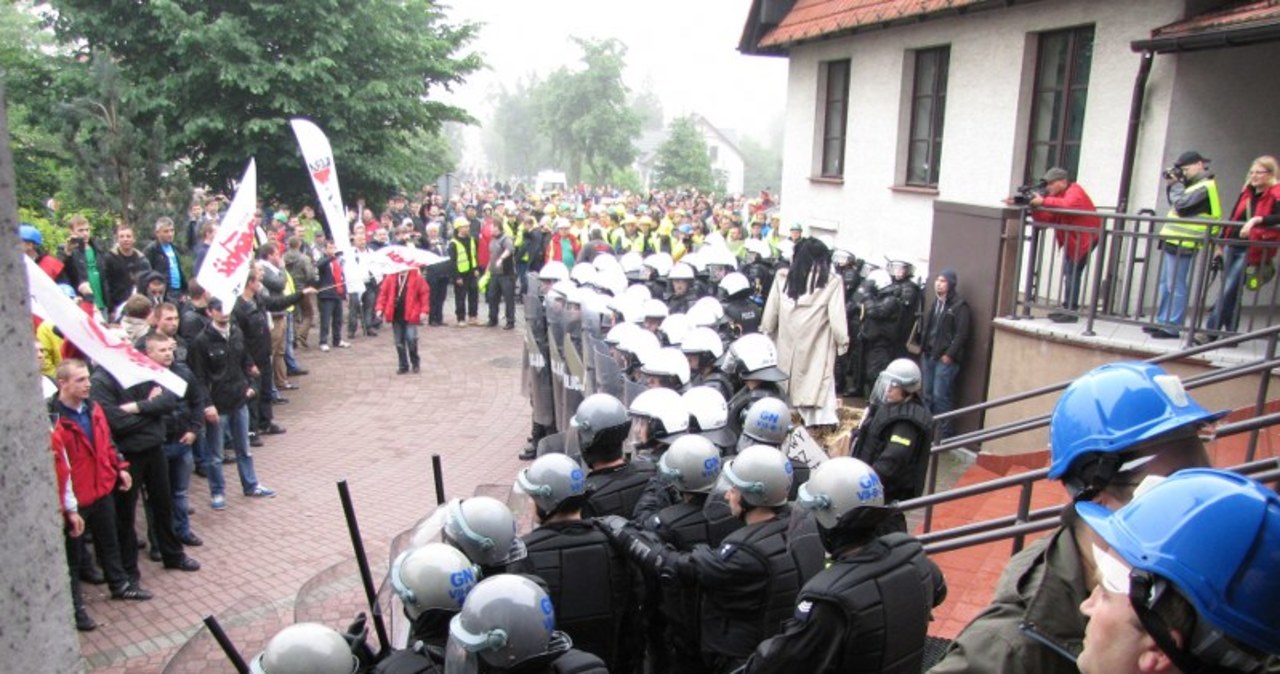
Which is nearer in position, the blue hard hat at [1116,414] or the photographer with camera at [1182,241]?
the blue hard hat at [1116,414]

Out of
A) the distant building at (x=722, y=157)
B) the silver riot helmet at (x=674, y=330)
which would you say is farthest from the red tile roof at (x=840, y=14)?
the distant building at (x=722, y=157)

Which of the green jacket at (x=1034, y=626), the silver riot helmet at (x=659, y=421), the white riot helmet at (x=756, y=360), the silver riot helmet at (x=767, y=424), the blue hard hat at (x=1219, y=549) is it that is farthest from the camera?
the white riot helmet at (x=756, y=360)

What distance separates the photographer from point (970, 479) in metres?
8.44

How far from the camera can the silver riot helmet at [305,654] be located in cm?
289

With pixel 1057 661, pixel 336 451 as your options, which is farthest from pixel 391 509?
pixel 1057 661

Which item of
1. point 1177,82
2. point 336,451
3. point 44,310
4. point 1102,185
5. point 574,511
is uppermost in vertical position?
point 1177,82

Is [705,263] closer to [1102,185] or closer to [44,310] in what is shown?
[1102,185]

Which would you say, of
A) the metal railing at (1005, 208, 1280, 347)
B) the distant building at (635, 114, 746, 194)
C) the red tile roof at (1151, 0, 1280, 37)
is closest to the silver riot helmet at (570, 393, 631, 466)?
the metal railing at (1005, 208, 1280, 347)

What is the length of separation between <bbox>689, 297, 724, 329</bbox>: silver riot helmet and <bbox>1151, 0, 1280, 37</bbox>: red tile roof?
512 cm

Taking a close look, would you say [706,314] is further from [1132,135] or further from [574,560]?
[574,560]

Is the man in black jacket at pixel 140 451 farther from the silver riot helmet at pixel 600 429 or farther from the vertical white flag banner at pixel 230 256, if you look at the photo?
the silver riot helmet at pixel 600 429

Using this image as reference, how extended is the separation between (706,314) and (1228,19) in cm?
549

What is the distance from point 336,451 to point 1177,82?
976 centimetres

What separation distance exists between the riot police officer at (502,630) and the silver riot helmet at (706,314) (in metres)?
6.04
